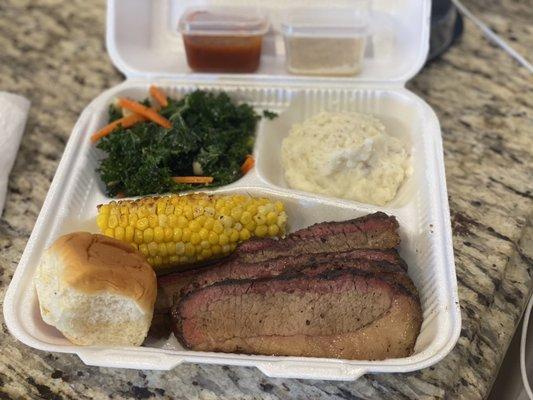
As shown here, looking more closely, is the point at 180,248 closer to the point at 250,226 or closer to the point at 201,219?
the point at 201,219

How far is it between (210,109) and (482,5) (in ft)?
4.57

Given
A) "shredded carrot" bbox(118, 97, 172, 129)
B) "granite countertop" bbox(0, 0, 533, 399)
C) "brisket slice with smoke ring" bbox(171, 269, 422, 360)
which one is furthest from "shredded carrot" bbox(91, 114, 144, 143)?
"brisket slice with smoke ring" bbox(171, 269, 422, 360)

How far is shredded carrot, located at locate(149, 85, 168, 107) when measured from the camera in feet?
6.27

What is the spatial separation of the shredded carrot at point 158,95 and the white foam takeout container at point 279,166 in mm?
30

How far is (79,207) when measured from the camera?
5.34 feet

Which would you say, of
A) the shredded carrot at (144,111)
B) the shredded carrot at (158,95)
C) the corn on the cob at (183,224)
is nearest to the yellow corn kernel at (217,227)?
the corn on the cob at (183,224)

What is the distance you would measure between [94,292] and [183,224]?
348 millimetres

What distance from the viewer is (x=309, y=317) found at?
129 cm

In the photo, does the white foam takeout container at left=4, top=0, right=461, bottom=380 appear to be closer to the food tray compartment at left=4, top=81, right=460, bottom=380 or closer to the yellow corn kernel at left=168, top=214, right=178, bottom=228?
the food tray compartment at left=4, top=81, right=460, bottom=380

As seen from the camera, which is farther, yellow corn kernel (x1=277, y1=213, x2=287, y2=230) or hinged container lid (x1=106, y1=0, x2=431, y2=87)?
hinged container lid (x1=106, y1=0, x2=431, y2=87)

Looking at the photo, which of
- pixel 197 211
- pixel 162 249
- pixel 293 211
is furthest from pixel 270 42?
pixel 162 249

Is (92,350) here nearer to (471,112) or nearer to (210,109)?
(210,109)

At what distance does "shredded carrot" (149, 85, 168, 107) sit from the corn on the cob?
1.62ft

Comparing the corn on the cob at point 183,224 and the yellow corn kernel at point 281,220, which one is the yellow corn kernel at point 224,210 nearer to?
the corn on the cob at point 183,224
